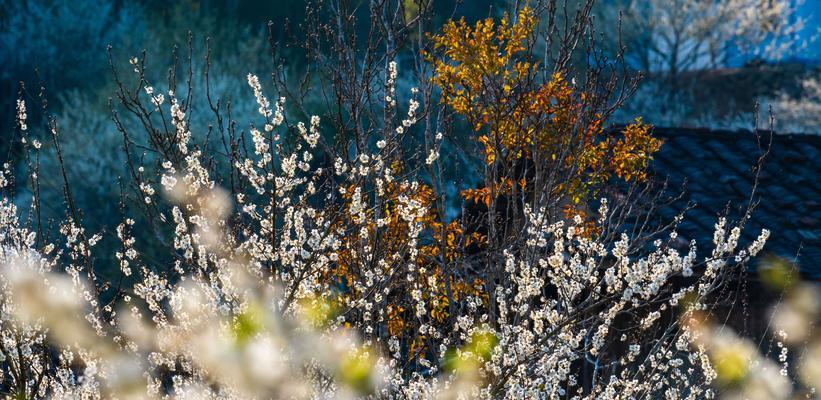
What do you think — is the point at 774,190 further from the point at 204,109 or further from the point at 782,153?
the point at 204,109

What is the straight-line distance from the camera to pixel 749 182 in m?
10.4

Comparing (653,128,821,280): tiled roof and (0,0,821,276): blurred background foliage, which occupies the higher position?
(0,0,821,276): blurred background foliage

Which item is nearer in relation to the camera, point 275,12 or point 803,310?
point 803,310

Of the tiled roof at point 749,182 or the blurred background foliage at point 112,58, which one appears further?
the blurred background foliage at point 112,58

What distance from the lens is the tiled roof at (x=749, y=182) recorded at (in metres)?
9.12

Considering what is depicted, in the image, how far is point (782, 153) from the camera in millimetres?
10805

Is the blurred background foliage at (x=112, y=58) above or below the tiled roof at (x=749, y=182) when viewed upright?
above

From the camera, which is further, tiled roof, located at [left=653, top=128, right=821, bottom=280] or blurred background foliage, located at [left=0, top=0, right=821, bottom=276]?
blurred background foliage, located at [left=0, top=0, right=821, bottom=276]

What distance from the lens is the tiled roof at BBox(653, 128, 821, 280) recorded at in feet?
29.9

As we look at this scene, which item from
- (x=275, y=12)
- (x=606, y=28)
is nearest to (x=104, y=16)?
(x=275, y=12)

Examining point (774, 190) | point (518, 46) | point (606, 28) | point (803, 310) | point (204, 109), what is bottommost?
point (803, 310)

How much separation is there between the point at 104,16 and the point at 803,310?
22048mm

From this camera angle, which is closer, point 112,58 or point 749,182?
point 749,182

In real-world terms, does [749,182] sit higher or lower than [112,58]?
lower
